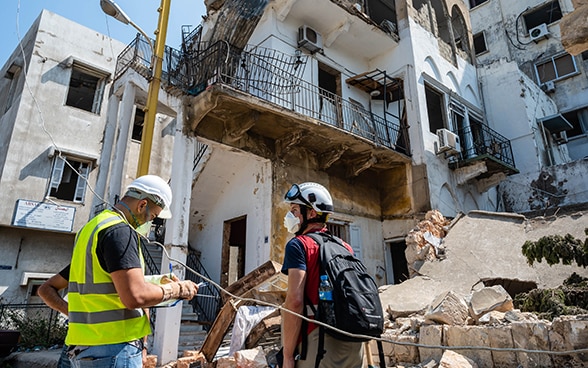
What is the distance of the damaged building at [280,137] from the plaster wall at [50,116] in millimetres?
58

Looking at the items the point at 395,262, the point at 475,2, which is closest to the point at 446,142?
the point at 395,262

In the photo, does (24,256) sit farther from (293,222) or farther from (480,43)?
(480,43)

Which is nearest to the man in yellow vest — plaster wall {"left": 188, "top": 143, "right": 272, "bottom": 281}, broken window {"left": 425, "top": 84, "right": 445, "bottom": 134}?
plaster wall {"left": 188, "top": 143, "right": 272, "bottom": 281}

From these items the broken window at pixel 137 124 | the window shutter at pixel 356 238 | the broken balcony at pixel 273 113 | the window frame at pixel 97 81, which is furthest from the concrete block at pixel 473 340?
the window frame at pixel 97 81

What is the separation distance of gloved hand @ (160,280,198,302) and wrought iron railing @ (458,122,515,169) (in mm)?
12625

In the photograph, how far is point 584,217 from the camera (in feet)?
26.0

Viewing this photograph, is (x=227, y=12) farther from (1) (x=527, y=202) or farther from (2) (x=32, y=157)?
(1) (x=527, y=202)

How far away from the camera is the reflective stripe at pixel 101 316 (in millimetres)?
1932

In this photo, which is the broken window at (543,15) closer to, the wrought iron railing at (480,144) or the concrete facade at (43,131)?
the wrought iron railing at (480,144)

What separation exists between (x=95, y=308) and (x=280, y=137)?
7.92 m

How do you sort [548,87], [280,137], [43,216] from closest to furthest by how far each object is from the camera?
[280,137], [43,216], [548,87]

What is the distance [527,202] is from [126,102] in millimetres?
14853

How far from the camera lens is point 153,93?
695 cm

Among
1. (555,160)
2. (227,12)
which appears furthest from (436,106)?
(227,12)
